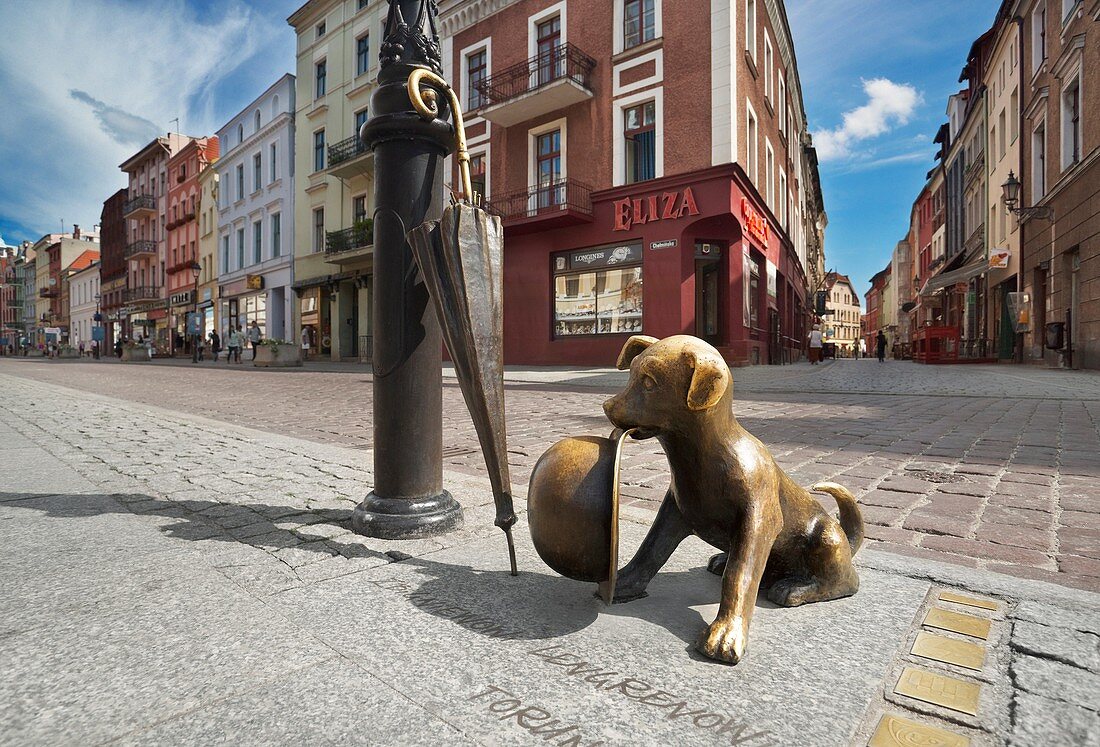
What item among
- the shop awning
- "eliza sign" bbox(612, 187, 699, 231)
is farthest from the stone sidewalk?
the shop awning

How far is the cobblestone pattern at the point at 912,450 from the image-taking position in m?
2.37

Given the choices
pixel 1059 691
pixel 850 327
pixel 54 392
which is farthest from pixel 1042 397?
pixel 850 327

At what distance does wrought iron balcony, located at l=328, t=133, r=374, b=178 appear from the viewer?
24.5 m

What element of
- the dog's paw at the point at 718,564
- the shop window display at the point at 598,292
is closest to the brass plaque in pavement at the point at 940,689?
the dog's paw at the point at 718,564

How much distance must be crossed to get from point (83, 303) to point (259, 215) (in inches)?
1803

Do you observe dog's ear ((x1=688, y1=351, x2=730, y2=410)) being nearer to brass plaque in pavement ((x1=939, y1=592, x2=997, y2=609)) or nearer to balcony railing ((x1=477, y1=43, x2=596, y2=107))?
brass plaque in pavement ((x1=939, y1=592, x2=997, y2=609))

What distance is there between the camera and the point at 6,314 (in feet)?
292

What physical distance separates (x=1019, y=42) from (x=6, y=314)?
118 metres

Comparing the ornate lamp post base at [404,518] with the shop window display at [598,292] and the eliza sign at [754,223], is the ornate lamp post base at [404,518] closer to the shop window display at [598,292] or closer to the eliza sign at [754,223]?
the shop window display at [598,292]

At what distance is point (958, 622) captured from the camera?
5.01ft

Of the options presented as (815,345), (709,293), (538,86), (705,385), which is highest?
(538,86)

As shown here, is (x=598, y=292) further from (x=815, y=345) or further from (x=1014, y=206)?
(x=815, y=345)

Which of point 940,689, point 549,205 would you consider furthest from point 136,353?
point 940,689

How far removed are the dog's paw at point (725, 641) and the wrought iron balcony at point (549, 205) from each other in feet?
55.7
